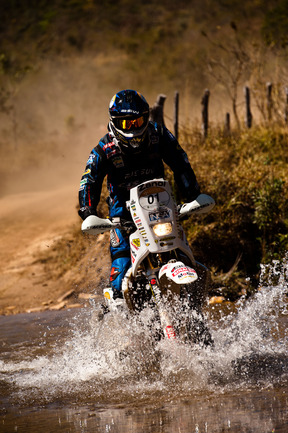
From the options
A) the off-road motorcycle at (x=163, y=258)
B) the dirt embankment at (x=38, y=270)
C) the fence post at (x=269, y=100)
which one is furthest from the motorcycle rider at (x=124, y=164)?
the fence post at (x=269, y=100)

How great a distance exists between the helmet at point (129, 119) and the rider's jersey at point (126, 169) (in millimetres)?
132

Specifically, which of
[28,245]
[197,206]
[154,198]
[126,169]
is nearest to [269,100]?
[28,245]

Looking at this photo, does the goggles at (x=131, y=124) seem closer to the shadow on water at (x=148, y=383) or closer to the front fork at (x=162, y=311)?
the front fork at (x=162, y=311)

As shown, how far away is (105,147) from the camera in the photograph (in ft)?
15.5

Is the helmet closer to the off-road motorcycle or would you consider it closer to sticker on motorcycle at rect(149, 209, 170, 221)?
the off-road motorcycle

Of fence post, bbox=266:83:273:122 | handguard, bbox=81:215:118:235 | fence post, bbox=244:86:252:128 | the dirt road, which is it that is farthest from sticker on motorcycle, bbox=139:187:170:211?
fence post, bbox=244:86:252:128

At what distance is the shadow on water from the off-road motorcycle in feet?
0.50

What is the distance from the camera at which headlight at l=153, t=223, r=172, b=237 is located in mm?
4121

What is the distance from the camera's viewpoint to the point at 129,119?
4.49m

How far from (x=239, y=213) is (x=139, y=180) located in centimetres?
374

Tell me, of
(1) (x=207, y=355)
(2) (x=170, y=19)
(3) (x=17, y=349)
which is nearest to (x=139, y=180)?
(1) (x=207, y=355)

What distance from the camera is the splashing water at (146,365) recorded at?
13.5ft

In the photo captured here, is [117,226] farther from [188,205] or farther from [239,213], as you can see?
[239,213]

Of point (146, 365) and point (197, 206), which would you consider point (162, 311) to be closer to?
point (146, 365)
